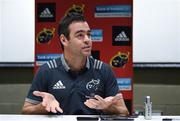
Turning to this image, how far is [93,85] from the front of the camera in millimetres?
2168

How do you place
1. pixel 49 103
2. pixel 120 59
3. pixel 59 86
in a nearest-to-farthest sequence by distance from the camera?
1. pixel 49 103
2. pixel 59 86
3. pixel 120 59

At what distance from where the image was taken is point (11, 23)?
14.1 feet

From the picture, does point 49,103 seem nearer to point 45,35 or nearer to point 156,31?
point 45,35

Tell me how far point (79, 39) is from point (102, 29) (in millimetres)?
1388

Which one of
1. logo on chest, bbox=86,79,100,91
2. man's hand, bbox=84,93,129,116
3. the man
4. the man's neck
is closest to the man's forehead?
the man

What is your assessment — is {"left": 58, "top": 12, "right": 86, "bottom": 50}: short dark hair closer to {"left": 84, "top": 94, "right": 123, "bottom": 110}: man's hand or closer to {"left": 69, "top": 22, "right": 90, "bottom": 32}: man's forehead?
{"left": 69, "top": 22, "right": 90, "bottom": 32}: man's forehead

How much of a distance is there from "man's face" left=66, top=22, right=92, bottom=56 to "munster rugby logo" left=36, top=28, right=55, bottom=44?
1.38 metres

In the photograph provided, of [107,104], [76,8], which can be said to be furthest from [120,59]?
[107,104]

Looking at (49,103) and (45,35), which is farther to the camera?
(45,35)

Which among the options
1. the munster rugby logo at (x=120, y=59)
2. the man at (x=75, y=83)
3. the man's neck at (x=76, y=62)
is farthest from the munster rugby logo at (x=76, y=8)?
the man's neck at (x=76, y=62)

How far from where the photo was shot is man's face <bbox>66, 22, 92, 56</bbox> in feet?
7.24

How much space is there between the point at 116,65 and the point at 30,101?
64.6 inches

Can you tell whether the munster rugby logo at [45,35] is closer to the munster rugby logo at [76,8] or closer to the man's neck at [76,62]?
the munster rugby logo at [76,8]

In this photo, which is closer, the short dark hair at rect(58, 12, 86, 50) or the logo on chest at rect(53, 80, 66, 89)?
the logo on chest at rect(53, 80, 66, 89)
